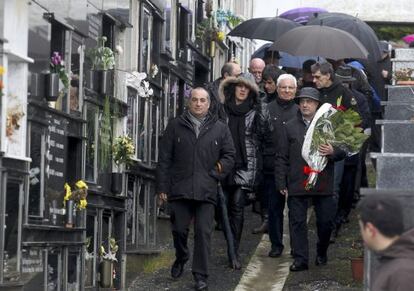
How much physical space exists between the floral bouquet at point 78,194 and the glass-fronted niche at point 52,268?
0.39m

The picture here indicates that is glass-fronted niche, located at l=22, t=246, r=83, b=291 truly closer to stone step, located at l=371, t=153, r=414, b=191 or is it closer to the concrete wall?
stone step, located at l=371, t=153, r=414, b=191

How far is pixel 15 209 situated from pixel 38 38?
1.47 meters

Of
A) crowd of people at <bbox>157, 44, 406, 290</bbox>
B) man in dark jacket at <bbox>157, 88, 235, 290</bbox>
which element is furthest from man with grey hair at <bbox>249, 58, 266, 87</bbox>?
man in dark jacket at <bbox>157, 88, 235, 290</bbox>

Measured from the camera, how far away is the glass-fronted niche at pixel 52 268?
11797mm

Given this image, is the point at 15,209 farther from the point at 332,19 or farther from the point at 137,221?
the point at 332,19

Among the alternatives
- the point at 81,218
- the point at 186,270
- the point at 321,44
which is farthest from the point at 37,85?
the point at 321,44

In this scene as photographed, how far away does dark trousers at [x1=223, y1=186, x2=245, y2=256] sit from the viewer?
15195 mm

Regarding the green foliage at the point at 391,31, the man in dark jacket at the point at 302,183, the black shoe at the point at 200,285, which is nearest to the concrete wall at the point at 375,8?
the green foliage at the point at 391,31

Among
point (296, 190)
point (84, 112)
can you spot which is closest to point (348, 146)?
point (296, 190)

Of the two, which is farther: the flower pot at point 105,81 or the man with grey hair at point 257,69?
the man with grey hair at point 257,69

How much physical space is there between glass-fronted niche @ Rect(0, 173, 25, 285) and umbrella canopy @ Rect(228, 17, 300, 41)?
9441 millimetres

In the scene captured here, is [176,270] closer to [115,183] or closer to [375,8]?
[115,183]

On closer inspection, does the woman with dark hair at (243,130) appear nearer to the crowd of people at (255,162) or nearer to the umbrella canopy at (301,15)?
the crowd of people at (255,162)

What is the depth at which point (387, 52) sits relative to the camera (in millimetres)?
21125
